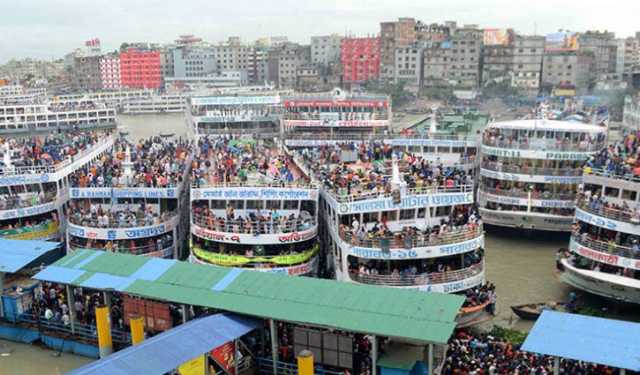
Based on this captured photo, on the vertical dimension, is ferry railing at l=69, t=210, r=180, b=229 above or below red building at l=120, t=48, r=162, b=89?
below

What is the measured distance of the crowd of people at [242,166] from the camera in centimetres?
2342

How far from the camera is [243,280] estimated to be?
16.5 metres

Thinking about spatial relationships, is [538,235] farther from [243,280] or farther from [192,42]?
[192,42]

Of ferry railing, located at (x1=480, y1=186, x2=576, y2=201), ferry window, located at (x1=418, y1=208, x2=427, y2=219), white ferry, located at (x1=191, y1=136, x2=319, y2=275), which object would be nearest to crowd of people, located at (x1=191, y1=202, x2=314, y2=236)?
white ferry, located at (x1=191, y1=136, x2=319, y2=275)

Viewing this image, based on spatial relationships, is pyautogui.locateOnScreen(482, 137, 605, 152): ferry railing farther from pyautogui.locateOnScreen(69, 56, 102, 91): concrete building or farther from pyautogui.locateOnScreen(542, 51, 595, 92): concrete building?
pyautogui.locateOnScreen(69, 56, 102, 91): concrete building

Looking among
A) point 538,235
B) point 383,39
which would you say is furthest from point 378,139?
point 383,39

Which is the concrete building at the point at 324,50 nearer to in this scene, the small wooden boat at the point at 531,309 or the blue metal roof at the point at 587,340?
the small wooden boat at the point at 531,309

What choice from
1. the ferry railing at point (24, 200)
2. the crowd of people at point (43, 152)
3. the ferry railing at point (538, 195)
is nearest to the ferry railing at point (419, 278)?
the ferry railing at point (538, 195)

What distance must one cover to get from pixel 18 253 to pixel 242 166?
934cm

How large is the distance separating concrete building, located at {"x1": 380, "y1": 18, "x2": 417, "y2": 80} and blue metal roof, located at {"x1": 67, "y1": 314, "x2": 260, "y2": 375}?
97.5m

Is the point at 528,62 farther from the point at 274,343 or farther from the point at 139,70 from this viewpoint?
the point at 274,343

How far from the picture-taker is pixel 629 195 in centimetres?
2264

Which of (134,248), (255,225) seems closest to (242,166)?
(134,248)

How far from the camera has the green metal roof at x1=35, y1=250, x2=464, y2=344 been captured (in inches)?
553
